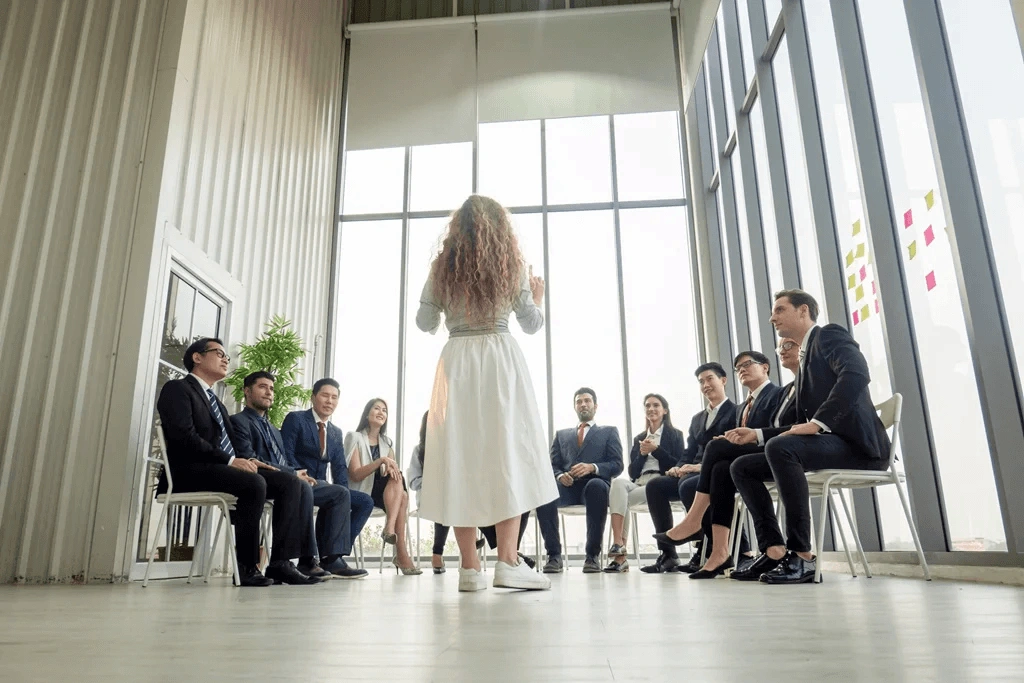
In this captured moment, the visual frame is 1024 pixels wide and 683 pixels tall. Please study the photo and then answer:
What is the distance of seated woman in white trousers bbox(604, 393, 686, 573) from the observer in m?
5.02

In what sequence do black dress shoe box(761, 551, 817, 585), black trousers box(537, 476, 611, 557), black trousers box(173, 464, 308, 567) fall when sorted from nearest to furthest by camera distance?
black dress shoe box(761, 551, 817, 585)
black trousers box(173, 464, 308, 567)
black trousers box(537, 476, 611, 557)

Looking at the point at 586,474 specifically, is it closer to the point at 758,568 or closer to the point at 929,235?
the point at 758,568

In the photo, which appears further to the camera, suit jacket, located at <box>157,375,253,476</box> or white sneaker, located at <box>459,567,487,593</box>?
suit jacket, located at <box>157,375,253,476</box>

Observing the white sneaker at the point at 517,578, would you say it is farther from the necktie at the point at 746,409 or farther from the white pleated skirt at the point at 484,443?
the necktie at the point at 746,409

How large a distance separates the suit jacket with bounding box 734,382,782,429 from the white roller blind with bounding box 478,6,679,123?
4.97 meters

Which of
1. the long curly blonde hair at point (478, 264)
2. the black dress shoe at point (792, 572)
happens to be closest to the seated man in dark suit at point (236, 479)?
the long curly blonde hair at point (478, 264)

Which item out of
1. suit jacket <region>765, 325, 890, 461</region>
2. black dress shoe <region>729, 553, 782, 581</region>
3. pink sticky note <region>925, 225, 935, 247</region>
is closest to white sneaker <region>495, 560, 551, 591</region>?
black dress shoe <region>729, 553, 782, 581</region>

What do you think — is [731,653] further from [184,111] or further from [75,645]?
[184,111]

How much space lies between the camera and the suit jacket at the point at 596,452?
5.04m

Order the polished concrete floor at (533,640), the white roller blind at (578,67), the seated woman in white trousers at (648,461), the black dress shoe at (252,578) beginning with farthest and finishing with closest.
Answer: the white roller blind at (578,67) → the seated woman in white trousers at (648,461) → the black dress shoe at (252,578) → the polished concrete floor at (533,640)

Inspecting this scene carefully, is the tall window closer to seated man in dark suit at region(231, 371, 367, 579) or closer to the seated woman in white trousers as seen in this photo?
the seated woman in white trousers

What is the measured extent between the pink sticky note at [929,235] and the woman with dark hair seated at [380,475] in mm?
3275

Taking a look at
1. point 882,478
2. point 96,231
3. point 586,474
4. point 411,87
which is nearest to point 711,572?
point 882,478

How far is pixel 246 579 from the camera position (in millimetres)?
3395
